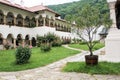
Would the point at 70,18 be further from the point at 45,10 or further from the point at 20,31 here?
the point at 45,10

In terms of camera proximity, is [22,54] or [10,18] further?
[10,18]

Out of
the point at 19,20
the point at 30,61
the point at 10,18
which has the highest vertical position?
the point at 10,18

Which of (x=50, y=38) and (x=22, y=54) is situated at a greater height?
(x=50, y=38)

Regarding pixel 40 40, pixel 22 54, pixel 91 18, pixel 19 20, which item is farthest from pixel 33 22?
pixel 91 18

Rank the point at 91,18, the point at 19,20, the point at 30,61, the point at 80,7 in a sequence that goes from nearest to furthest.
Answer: the point at 91,18, the point at 80,7, the point at 30,61, the point at 19,20

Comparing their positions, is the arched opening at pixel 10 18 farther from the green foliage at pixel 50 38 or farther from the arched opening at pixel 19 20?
the green foliage at pixel 50 38

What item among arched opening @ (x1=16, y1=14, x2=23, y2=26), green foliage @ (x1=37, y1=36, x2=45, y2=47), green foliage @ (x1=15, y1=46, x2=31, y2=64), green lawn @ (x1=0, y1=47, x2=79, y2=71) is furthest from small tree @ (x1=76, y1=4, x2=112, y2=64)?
arched opening @ (x1=16, y1=14, x2=23, y2=26)

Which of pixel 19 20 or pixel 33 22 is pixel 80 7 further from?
pixel 33 22

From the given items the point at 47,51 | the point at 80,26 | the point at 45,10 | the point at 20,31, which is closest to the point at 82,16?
the point at 80,26

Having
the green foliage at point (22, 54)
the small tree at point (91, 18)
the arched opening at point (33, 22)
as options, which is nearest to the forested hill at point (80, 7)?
the small tree at point (91, 18)

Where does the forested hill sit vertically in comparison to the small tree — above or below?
above

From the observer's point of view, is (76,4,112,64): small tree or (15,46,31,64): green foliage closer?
(76,4,112,64): small tree

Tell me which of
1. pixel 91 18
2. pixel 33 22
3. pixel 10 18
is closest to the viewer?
pixel 91 18

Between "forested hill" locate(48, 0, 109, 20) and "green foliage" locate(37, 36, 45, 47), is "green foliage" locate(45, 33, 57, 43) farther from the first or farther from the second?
"forested hill" locate(48, 0, 109, 20)
